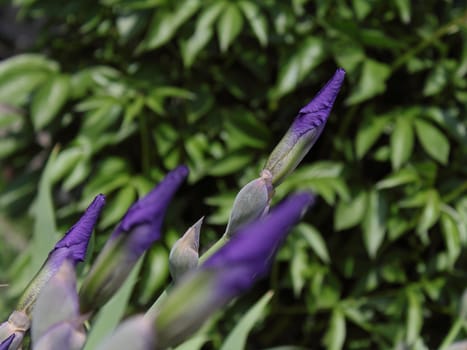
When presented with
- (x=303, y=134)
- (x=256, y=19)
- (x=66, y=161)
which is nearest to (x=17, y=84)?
(x=66, y=161)

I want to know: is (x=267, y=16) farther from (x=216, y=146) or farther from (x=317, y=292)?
(x=317, y=292)

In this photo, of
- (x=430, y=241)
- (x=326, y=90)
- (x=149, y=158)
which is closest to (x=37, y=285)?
(x=326, y=90)

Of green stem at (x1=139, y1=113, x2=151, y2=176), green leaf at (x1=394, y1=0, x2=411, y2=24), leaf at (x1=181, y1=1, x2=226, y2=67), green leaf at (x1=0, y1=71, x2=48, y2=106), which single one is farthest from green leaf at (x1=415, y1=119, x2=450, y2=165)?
green leaf at (x1=0, y1=71, x2=48, y2=106)

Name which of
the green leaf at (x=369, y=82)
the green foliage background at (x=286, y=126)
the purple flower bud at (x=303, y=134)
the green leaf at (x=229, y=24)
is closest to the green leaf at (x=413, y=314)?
the green foliage background at (x=286, y=126)

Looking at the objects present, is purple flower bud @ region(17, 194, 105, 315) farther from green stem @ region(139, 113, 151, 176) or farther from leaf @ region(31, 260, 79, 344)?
green stem @ region(139, 113, 151, 176)

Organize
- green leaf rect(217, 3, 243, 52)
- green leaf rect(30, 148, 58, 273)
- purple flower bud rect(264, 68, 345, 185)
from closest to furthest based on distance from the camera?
purple flower bud rect(264, 68, 345, 185) < green leaf rect(30, 148, 58, 273) < green leaf rect(217, 3, 243, 52)
